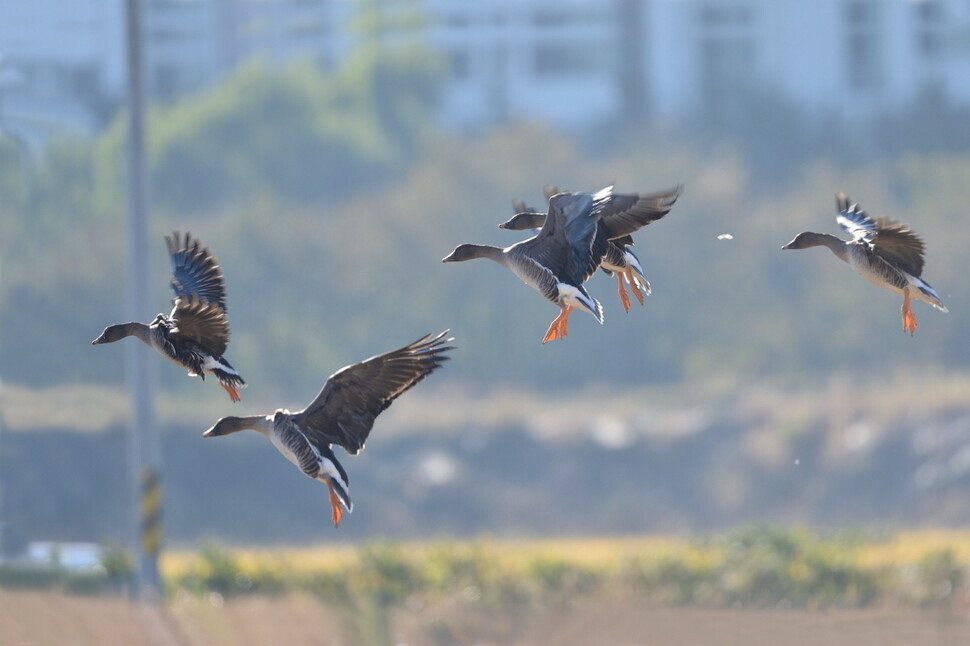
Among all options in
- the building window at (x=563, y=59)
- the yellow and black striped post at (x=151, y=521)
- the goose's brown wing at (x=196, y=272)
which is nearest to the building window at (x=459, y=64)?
the building window at (x=563, y=59)

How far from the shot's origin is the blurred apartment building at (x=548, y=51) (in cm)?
1555

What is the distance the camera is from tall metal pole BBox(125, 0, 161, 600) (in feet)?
43.8

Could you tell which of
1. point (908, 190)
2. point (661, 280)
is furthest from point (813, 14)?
point (661, 280)

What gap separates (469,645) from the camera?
44.1ft

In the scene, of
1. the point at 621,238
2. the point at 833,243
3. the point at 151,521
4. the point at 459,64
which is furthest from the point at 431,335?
the point at 459,64

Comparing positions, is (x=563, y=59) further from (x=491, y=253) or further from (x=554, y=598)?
(x=491, y=253)

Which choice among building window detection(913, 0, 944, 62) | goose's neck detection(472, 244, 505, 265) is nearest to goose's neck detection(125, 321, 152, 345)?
goose's neck detection(472, 244, 505, 265)

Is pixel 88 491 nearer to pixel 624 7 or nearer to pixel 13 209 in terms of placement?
pixel 13 209

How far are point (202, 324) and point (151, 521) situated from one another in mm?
8937

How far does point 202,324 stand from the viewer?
5.83 metres

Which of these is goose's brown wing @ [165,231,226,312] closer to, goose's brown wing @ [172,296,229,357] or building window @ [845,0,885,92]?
goose's brown wing @ [172,296,229,357]

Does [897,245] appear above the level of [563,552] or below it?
above

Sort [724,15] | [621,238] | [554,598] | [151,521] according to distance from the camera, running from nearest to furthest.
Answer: [621,238], [554,598], [151,521], [724,15]

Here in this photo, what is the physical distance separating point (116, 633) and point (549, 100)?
6864 millimetres
